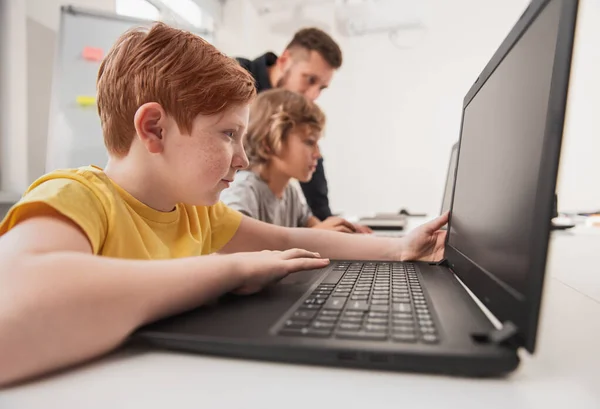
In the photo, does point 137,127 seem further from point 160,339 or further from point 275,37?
point 275,37

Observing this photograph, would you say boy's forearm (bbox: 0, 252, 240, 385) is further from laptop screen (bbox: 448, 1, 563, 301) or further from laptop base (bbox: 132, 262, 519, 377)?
laptop screen (bbox: 448, 1, 563, 301)

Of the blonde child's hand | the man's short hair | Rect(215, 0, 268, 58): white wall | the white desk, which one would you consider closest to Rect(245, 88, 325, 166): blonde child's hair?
the blonde child's hand

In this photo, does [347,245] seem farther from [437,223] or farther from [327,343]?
[327,343]

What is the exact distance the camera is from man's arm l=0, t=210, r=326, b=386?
0.93 ft

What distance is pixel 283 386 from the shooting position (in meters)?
0.25

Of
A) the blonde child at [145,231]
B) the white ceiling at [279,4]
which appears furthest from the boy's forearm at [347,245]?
the white ceiling at [279,4]

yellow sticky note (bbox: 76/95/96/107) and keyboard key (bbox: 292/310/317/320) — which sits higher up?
yellow sticky note (bbox: 76/95/96/107)

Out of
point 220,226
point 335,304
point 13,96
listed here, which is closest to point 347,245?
point 220,226

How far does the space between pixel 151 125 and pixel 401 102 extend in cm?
286

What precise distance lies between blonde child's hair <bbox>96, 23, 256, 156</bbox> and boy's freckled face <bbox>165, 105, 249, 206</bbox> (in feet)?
0.04

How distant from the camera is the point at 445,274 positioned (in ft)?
1.95

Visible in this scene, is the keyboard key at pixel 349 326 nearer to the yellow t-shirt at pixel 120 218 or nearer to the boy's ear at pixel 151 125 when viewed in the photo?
the yellow t-shirt at pixel 120 218

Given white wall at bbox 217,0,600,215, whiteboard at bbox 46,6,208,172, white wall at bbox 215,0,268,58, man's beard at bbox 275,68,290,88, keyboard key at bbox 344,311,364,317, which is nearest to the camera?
keyboard key at bbox 344,311,364,317

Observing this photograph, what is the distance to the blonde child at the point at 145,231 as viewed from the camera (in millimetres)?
299
